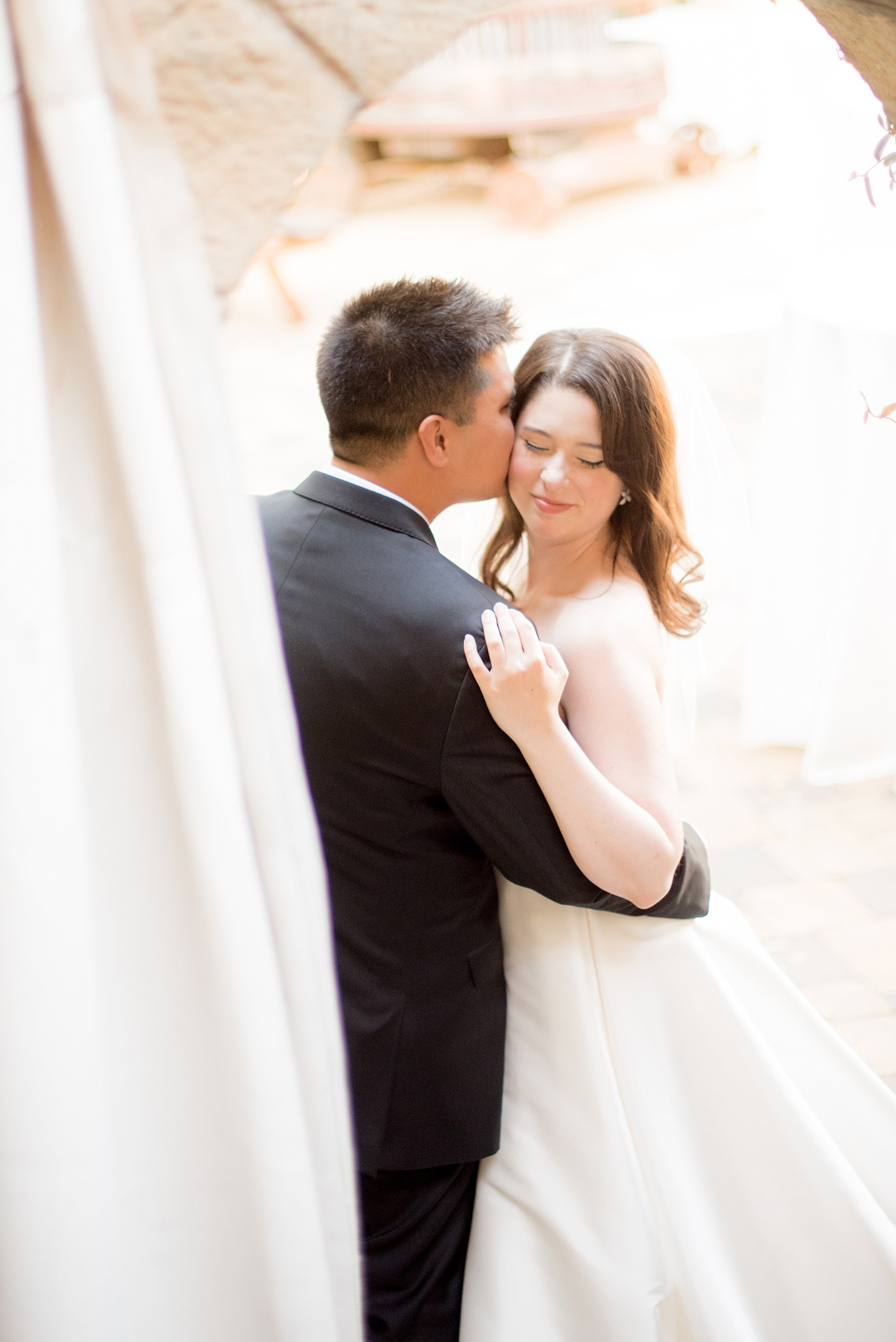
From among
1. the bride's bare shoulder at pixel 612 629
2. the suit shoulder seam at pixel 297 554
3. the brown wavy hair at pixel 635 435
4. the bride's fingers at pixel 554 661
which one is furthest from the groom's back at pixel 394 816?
the brown wavy hair at pixel 635 435

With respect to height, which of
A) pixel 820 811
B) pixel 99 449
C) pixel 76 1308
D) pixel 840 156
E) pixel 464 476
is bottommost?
pixel 820 811

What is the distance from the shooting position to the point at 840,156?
300cm

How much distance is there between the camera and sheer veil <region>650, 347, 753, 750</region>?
233 centimetres

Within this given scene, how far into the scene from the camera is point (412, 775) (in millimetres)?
1559

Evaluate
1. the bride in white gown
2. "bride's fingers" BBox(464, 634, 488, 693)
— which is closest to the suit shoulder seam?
"bride's fingers" BBox(464, 634, 488, 693)

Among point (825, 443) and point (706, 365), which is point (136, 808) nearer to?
point (825, 443)

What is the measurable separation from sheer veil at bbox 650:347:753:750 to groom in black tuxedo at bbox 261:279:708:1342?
0.59 m

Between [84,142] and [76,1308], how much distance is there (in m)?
0.98

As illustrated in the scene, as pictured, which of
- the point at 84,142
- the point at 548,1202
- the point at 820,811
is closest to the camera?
the point at 84,142

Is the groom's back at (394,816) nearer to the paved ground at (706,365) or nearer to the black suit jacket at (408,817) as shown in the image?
the black suit jacket at (408,817)

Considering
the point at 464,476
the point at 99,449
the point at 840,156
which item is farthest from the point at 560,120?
the point at 99,449

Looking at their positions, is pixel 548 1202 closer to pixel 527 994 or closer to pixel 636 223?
pixel 527 994

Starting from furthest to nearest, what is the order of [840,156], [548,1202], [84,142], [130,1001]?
[840,156] < [548,1202] < [130,1001] < [84,142]

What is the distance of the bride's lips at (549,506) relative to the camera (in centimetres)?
200
